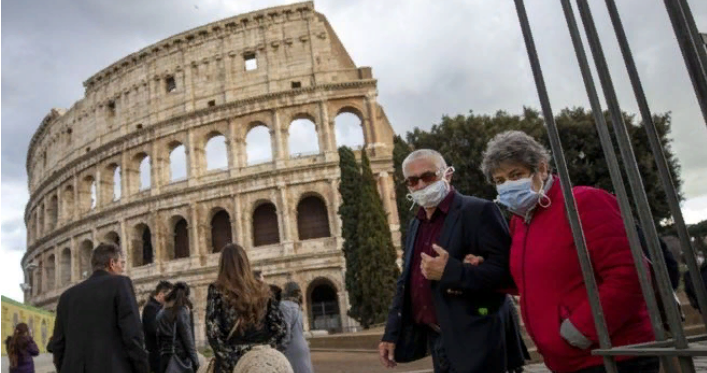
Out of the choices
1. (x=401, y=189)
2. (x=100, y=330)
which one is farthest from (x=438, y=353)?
(x=401, y=189)

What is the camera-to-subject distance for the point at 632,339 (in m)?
2.02

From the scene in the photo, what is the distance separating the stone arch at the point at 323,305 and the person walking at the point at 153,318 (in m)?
19.2

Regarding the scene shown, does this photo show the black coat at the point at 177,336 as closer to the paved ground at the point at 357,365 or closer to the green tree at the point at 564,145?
the paved ground at the point at 357,365

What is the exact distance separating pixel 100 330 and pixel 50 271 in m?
36.6

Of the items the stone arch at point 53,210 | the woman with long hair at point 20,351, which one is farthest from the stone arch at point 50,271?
the woman with long hair at point 20,351

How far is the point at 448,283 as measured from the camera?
2580 millimetres

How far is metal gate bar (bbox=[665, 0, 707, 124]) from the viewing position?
1267 mm

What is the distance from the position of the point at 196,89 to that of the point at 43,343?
677 inches

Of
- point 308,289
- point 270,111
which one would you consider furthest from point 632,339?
point 270,111

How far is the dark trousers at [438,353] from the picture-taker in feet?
9.04

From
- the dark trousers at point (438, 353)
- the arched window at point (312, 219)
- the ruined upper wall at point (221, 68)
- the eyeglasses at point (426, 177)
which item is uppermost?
the ruined upper wall at point (221, 68)

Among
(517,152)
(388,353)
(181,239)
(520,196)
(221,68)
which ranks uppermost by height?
(221,68)

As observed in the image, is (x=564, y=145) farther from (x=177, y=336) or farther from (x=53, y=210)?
(x=53, y=210)

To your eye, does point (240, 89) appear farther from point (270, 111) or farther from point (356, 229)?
point (356, 229)
